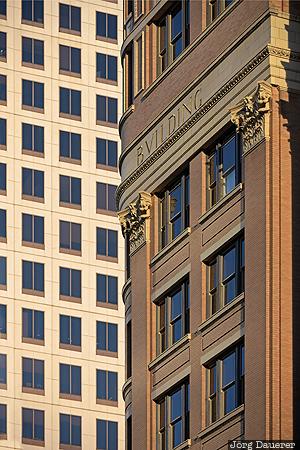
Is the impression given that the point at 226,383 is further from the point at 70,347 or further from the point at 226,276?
the point at 70,347

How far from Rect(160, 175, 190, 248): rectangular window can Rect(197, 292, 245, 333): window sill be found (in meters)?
4.33

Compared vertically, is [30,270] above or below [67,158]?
below

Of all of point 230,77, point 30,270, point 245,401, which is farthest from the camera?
point 30,270

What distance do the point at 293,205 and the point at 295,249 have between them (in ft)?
4.55

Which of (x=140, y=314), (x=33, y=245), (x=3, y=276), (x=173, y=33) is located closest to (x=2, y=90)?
(x=33, y=245)

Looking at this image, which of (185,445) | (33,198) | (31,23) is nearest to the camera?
(185,445)

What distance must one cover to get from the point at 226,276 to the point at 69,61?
3292 inches

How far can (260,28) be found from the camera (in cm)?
5234

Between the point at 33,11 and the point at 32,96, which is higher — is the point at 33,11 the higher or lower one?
the higher one

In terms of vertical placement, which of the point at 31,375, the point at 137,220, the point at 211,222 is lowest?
the point at 211,222

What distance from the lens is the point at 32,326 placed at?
12719cm

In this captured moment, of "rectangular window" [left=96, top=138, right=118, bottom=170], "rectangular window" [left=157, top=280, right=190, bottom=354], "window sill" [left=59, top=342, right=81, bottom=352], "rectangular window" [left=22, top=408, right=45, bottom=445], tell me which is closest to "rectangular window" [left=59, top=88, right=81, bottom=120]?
"rectangular window" [left=96, top=138, right=118, bottom=170]

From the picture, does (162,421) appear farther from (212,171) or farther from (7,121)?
(7,121)

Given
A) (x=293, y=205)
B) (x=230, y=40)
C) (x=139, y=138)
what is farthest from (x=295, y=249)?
(x=139, y=138)
